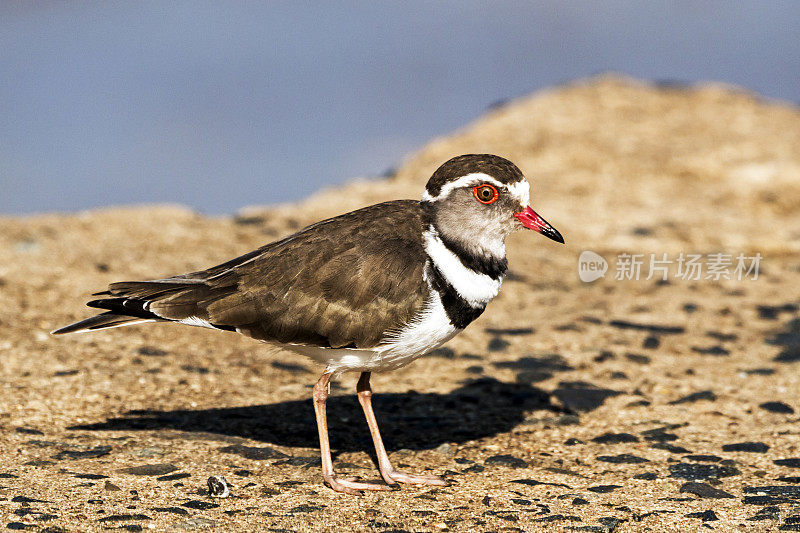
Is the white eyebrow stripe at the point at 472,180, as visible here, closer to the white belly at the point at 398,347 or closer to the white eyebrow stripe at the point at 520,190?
the white eyebrow stripe at the point at 520,190

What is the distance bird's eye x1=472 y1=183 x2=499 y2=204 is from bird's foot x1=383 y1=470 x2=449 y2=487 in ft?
7.27

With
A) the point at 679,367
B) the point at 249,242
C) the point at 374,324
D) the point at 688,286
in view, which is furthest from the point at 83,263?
the point at 688,286

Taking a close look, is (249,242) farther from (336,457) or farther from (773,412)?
(773,412)

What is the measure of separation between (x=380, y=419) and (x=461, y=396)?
1014mm

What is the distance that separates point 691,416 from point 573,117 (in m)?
12.8

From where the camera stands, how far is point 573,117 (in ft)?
67.2

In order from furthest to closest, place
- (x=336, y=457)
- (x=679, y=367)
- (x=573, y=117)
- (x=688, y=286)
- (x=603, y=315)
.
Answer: (x=573, y=117)
(x=688, y=286)
(x=603, y=315)
(x=679, y=367)
(x=336, y=457)

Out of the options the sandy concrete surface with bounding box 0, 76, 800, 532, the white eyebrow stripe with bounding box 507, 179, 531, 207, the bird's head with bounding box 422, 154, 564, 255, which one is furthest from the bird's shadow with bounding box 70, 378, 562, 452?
the white eyebrow stripe with bounding box 507, 179, 531, 207

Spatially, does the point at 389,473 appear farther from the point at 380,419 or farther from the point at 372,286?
the point at 372,286

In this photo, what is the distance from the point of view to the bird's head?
6.94 metres

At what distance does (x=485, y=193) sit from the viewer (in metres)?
6.98

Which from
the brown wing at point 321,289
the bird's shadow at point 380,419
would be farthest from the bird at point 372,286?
the bird's shadow at point 380,419

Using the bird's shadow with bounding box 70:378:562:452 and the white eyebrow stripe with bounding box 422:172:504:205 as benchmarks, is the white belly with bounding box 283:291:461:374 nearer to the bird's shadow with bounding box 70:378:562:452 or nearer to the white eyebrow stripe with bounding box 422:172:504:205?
the white eyebrow stripe with bounding box 422:172:504:205

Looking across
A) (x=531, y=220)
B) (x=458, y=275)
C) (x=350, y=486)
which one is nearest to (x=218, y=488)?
(x=350, y=486)
